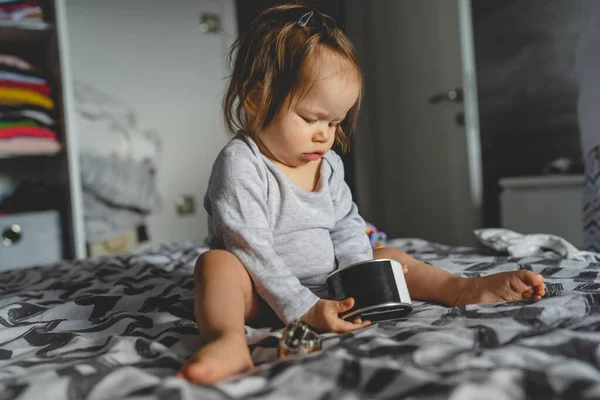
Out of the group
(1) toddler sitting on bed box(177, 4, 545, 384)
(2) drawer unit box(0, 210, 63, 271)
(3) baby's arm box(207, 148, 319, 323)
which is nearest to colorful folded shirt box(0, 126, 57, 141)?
(2) drawer unit box(0, 210, 63, 271)

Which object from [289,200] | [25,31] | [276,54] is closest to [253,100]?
[276,54]

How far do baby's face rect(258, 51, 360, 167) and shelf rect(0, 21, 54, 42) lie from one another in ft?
5.35

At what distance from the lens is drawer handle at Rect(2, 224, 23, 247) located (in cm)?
201

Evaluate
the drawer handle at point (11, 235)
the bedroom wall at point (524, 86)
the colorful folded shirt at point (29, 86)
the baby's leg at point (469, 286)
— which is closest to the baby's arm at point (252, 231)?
the baby's leg at point (469, 286)

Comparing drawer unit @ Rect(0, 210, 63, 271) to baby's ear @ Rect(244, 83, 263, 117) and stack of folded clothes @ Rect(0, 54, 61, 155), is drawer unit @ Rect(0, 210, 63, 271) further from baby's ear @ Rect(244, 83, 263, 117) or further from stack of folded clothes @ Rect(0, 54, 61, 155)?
baby's ear @ Rect(244, 83, 263, 117)

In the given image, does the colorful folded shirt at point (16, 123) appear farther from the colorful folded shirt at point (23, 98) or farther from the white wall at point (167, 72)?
the white wall at point (167, 72)

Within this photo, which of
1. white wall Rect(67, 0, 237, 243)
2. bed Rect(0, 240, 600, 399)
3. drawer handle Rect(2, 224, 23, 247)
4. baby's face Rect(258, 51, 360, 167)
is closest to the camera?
bed Rect(0, 240, 600, 399)

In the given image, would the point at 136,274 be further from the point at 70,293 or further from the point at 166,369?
the point at 166,369

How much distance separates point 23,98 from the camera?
Result: 2096 millimetres

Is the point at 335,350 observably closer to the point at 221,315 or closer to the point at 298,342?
the point at 298,342

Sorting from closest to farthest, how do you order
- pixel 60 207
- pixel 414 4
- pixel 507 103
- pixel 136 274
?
pixel 136 274 < pixel 60 207 < pixel 507 103 < pixel 414 4

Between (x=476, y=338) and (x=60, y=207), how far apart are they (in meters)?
1.99

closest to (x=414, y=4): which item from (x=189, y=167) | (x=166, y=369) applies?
(x=189, y=167)

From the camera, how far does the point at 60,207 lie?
221cm
